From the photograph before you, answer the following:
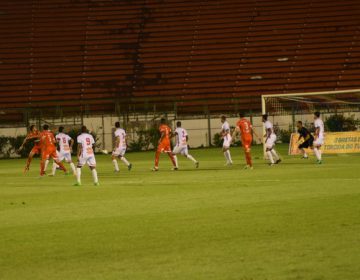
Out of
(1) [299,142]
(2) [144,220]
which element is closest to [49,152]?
(1) [299,142]

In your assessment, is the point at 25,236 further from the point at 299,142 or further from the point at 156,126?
the point at 156,126

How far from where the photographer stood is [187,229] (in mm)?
13484

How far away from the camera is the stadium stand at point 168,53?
2083 inches

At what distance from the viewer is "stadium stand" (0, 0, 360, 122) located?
174 ft

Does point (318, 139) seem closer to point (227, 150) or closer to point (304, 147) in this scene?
point (304, 147)

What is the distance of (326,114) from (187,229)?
3052 centimetres

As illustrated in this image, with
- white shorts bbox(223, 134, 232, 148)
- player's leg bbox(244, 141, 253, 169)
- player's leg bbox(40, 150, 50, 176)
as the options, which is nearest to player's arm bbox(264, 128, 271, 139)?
white shorts bbox(223, 134, 232, 148)

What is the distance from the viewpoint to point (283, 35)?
56.7 meters

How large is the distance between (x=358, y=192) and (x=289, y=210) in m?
3.54

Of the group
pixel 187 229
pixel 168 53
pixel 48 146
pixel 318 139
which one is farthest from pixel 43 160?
pixel 168 53

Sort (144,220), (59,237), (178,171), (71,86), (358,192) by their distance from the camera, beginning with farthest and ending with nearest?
1. (71,86)
2. (178,171)
3. (358,192)
4. (144,220)
5. (59,237)

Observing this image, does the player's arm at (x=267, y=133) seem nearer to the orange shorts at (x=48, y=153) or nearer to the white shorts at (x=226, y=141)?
the white shorts at (x=226, y=141)

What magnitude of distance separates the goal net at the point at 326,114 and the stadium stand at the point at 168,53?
5546mm

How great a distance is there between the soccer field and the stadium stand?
28214 millimetres
